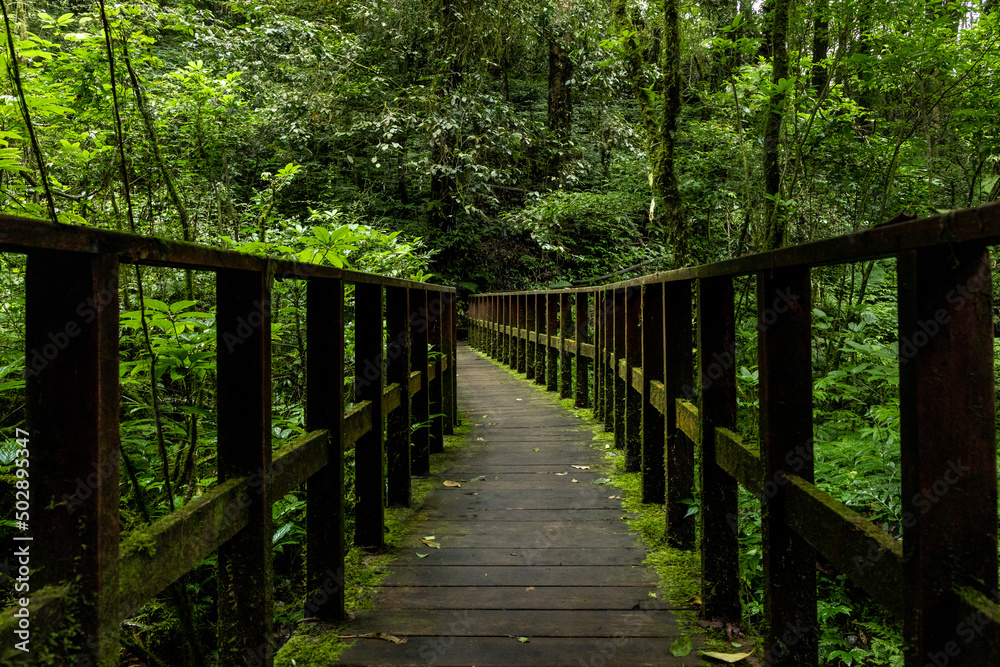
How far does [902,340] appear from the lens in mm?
1100

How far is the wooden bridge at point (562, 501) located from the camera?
1039 millimetres

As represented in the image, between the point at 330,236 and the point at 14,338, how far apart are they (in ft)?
6.04

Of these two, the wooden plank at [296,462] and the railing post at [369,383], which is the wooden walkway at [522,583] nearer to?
the railing post at [369,383]

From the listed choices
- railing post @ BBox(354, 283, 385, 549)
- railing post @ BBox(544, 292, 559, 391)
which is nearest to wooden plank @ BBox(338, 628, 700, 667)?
railing post @ BBox(354, 283, 385, 549)

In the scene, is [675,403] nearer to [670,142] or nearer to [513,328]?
[670,142]

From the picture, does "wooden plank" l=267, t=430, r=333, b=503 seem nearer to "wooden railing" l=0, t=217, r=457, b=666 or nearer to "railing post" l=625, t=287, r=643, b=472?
"wooden railing" l=0, t=217, r=457, b=666

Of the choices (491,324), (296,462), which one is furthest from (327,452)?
(491,324)

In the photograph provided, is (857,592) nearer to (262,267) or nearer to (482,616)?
(482,616)

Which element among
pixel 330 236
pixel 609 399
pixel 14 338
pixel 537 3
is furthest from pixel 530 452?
pixel 537 3

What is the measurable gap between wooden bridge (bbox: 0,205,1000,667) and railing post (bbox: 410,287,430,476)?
1.96 feet

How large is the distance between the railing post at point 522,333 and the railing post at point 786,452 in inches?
304

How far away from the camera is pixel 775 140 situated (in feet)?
20.0

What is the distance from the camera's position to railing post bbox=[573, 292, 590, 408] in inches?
283

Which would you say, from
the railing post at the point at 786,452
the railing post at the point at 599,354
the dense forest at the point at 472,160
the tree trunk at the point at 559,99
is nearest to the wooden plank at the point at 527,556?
the dense forest at the point at 472,160
